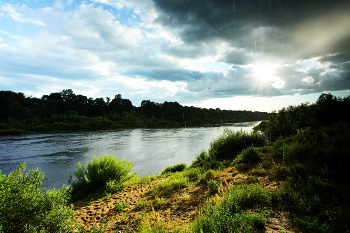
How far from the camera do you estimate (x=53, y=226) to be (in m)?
4.60

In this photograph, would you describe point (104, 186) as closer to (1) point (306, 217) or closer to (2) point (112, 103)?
(1) point (306, 217)

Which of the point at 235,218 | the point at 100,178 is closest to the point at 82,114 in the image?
the point at 100,178

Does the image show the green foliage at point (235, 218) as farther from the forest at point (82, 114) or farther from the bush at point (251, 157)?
the forest at point (82, 114)

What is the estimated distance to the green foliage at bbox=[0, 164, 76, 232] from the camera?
4438 mm

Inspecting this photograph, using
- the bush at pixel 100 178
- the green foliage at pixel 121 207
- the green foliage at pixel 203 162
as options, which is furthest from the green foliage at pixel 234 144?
the green foliage at pixel 121 207

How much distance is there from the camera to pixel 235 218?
3.88 meters

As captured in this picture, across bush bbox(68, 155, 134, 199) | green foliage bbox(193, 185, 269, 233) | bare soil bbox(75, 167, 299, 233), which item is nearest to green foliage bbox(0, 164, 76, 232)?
bare soil bbox(75, 167, 299, 233)

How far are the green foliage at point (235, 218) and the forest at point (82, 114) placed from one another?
70142 mm

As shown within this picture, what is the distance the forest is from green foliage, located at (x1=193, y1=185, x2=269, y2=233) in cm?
7014

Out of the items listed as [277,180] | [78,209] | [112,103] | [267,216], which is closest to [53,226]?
[78,209]

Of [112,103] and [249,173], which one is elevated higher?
[112,103]

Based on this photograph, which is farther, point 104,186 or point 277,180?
point 104,186

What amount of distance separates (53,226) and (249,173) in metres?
7.37

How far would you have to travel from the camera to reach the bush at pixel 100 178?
398 inches
